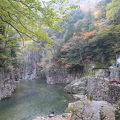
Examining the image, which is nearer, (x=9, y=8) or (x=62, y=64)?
(x=9, y=8)

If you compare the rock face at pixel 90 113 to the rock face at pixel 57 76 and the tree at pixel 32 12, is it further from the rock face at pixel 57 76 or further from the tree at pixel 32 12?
the rock face at pixel 57 76

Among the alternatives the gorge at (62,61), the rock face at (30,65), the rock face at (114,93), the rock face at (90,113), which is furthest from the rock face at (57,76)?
the rock face at (90,113)

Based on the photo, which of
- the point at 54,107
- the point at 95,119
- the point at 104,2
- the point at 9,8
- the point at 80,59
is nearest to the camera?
the point at 9,8

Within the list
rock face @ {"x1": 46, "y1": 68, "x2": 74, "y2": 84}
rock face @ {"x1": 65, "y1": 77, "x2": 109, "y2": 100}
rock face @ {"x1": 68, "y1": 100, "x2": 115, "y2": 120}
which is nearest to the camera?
rock face @ {"x1": 68, "y1": 100, "x2": 115, "y2": 120}

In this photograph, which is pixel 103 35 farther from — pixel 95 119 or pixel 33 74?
pixel 33 74

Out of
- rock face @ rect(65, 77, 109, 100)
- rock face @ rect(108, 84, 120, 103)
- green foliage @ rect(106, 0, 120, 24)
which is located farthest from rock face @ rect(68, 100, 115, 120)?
green foliage @ rect(106, 0, 120, 24)

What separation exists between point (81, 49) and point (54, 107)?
972 centimetres

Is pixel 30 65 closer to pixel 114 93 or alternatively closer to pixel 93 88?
pixel 93 88

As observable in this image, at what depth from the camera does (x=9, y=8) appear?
9.01 ft

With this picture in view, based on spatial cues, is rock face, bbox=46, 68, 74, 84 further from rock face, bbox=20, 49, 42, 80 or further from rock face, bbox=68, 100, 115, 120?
rock face, bbox=68, 100, 115, 120

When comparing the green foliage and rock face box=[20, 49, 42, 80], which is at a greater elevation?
the green foliage

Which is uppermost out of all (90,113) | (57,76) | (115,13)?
(115,13)

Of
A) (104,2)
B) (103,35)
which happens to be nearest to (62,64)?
(103,35)

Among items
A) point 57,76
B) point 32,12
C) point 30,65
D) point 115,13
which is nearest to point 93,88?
point 32,12
